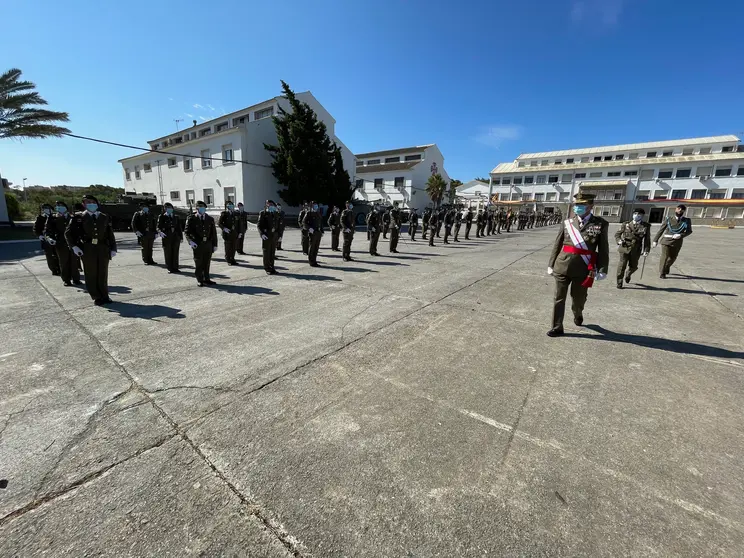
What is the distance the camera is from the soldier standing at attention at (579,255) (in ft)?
14.6

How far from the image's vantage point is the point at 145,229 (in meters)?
9.28

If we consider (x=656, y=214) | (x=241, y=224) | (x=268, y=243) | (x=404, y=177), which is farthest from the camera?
(x=656, y=214)

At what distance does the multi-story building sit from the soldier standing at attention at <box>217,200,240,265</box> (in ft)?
180

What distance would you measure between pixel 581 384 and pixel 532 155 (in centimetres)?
7303

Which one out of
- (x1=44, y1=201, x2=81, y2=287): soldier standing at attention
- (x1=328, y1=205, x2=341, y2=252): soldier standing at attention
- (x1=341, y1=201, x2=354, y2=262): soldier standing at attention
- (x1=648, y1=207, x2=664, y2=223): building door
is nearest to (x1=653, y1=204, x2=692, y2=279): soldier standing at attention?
(x1=341, y1=201, x2=354, y2=262): soldier standing at attention

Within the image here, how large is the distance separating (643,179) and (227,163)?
59.6 meters

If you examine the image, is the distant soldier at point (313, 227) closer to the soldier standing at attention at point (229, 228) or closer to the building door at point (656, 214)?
the soldier standing at attention at point (229, 228)

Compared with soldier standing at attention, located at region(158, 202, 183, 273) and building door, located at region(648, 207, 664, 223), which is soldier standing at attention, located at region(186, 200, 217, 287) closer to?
soldier standing at attention, located at region(158, 202, 183, 273)

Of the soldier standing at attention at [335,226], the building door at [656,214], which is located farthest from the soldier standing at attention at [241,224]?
the building door at [656,214]

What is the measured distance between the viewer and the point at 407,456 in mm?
2297

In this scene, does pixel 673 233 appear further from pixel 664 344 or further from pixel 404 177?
pixel 404 177

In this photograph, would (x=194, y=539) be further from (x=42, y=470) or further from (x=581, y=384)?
(x=581, y=384)

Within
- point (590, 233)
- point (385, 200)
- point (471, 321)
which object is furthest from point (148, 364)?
point (385, 200)

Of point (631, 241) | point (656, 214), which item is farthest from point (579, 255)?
point (656, 214)
